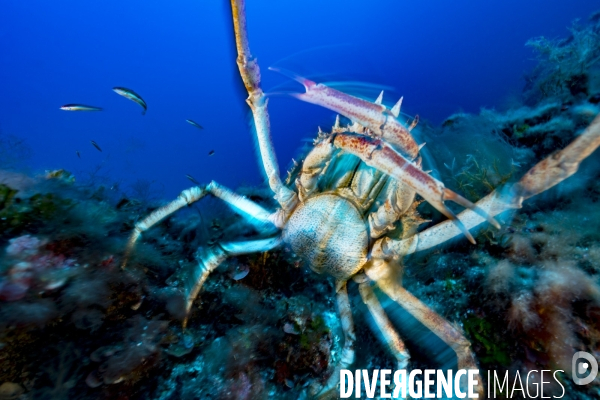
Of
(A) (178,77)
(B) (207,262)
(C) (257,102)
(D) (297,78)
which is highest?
(A) (178,77)

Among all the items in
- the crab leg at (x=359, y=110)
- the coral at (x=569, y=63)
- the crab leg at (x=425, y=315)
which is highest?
the coral at (x=569, y=63)

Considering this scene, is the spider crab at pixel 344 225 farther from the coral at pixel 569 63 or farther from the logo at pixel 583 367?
the coral at pixel 569 63

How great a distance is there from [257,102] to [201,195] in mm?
1379

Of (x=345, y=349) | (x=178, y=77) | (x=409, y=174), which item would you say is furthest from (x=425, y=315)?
(x=178, y=77)

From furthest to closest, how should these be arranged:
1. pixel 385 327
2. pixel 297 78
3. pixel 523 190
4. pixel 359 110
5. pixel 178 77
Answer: pixel 178 77, pixel 385 327, pixel 523 190, pixel 297 78, pixel 359 110

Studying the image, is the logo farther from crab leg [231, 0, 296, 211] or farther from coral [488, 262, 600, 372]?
crab leg [231, 0, 296, 211]

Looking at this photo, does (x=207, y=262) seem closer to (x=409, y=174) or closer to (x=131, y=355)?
(x=131, y=355)

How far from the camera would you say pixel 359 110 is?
5.73 ft

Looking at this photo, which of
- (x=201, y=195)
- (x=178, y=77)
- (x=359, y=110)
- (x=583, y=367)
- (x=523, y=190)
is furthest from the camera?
(x=178, y=77)

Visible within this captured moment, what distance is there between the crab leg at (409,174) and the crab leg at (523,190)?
0.53 metres

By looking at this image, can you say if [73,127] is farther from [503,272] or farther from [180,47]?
[503,272]

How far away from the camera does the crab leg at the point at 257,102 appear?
2.23m

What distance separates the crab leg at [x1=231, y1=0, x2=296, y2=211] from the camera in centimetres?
223

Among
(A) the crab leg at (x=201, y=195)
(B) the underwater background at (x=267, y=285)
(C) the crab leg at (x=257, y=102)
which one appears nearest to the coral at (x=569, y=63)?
(B) the underwater background at (x=267, y=285)
